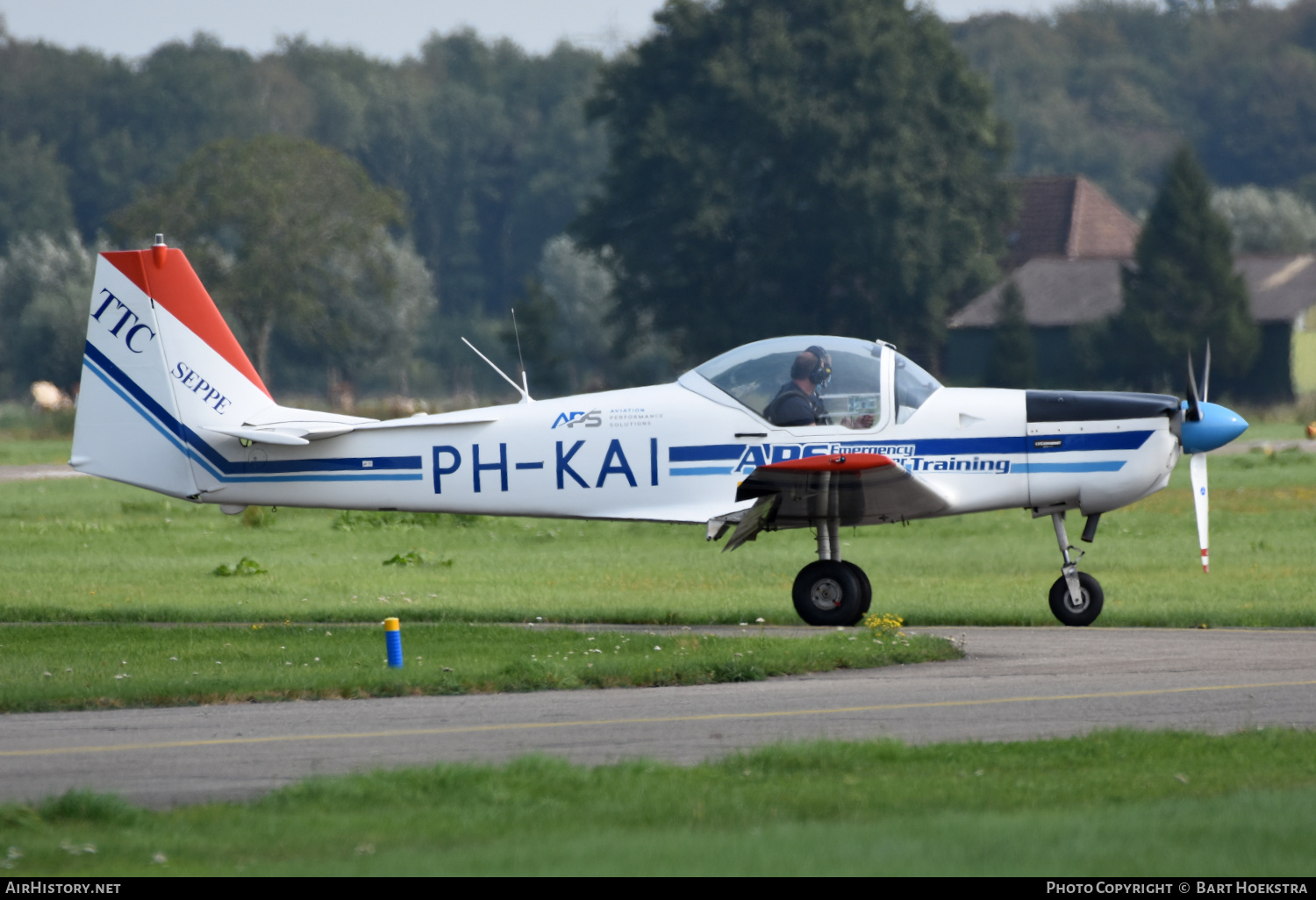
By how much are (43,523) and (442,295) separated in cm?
8436

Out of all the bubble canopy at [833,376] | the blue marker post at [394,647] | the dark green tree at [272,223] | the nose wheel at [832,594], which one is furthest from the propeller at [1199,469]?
the dark green tree at [272,223]

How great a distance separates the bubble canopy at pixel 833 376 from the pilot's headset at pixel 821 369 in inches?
0.9

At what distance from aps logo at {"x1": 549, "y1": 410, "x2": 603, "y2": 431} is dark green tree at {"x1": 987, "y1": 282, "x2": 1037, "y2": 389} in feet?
152

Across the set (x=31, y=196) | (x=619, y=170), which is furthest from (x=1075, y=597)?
(x=31, y=196)

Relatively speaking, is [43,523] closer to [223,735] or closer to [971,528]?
[971,528]

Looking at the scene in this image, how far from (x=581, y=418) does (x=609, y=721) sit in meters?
5.32

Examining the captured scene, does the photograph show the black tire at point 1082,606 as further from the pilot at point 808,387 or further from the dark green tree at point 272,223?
the dark green tree at point 272,223

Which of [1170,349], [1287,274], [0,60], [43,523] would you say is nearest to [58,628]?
[43,523]

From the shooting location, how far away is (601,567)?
20500mm

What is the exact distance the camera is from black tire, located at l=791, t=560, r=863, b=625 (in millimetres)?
14273

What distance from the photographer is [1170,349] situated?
58.2 meters

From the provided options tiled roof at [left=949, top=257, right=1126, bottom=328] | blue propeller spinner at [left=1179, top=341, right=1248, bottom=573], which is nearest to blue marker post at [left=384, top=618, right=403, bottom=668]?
blue propeller spinner at [left=1179, top=341, right=1248, bottom=573]

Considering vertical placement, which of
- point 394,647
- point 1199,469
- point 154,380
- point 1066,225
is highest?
point 1066,225

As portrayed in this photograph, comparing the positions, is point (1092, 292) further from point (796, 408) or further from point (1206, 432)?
point (796, 408)
